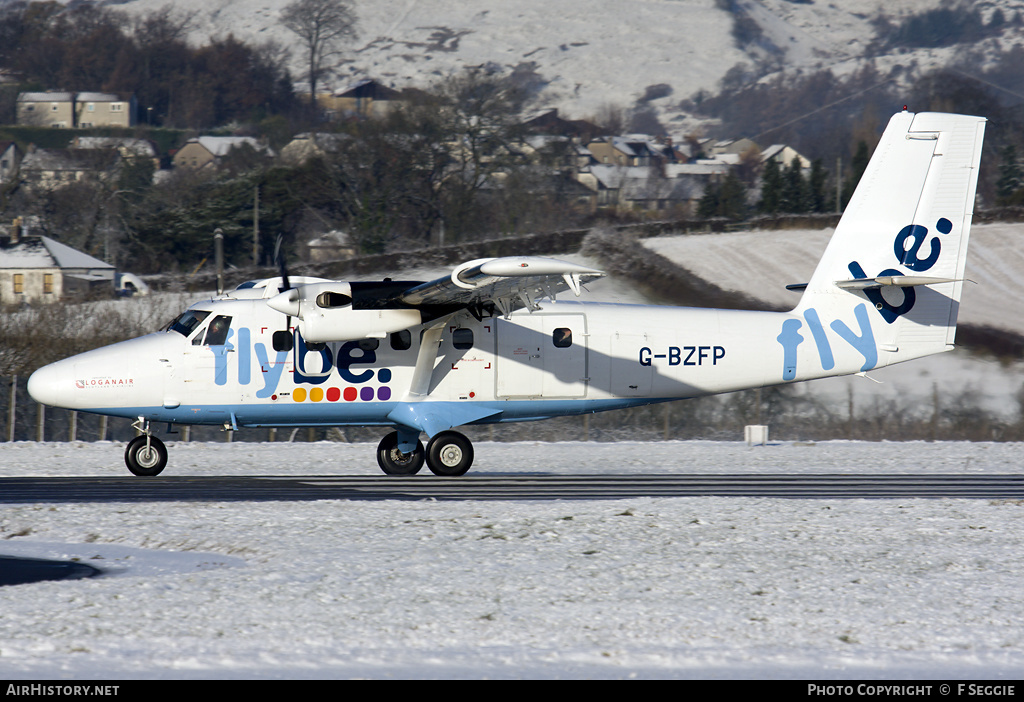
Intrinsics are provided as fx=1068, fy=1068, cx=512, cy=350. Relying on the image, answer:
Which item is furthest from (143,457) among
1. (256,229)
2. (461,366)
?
(256,229)

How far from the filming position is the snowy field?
7.69 m

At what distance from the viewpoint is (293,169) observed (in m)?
64.1

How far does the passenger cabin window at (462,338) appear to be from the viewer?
18.0 m

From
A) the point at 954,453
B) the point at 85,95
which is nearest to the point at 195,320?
the point at 954,453

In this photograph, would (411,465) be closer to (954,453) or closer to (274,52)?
(954,453)

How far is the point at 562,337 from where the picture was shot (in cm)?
1828

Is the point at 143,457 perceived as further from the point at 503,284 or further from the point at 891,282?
the point at 891,282

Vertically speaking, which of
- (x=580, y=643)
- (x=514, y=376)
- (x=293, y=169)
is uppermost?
(x=293, y=169)

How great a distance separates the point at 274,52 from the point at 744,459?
152900 mm

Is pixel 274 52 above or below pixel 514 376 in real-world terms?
above

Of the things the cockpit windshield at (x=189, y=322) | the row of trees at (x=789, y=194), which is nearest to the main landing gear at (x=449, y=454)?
the cockpit windshield at (x=189, y=322)

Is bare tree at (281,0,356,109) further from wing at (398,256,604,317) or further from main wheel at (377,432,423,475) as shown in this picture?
wing at (398,256,604,317)

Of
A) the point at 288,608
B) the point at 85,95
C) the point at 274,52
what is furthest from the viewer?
the point at 274,52

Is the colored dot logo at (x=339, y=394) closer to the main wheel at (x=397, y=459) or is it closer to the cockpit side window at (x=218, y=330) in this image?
the main wheel at (x=397, y=459)
